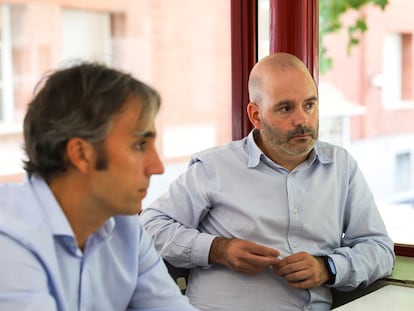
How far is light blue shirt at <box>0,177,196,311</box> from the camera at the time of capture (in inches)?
49.0

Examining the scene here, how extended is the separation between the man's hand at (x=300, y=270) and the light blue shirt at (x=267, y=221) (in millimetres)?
68

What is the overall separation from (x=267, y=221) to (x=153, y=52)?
4.06 feet

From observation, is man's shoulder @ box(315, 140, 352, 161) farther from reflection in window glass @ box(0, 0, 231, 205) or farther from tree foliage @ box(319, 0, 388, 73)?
reflection in window glass @ box(0, 0, 231, 205)

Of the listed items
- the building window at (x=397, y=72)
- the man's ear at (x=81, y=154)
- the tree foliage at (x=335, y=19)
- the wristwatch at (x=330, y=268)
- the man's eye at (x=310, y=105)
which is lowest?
the wristwatch at (x=330, y=268)

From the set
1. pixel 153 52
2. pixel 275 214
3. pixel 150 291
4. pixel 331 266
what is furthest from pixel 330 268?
pixel 153 52

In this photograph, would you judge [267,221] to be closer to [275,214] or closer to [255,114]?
[275,214]

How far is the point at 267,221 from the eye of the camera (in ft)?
6.80

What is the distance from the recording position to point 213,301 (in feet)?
6.78

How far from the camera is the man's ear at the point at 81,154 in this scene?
1.31m

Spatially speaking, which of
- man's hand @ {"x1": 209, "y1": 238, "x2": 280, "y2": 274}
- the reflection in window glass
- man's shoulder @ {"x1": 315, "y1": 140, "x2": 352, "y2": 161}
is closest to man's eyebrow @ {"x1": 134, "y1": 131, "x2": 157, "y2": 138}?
man's hand @ {"x1": 209, "y1": 238, "x2": 280, "y2": 274}

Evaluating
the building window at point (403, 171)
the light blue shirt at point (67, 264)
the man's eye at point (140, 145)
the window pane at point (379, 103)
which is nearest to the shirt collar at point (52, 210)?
the light blue shirt at point (67, 264)

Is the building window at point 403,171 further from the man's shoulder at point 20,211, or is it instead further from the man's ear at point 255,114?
the man's shoulder at point 20,211

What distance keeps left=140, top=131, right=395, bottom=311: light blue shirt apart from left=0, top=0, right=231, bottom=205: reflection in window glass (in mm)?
516

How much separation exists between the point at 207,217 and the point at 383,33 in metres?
1.04
